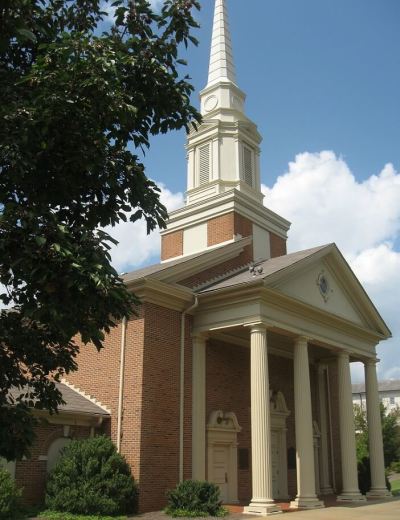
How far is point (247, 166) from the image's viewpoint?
29.6 meters

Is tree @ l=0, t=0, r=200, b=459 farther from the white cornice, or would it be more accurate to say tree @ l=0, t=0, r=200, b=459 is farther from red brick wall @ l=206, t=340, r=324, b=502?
red brick wall @ l=206, t=340, r=324, b=502

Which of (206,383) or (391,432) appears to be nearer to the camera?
(206,383)

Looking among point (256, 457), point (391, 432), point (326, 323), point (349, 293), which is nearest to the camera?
point (256, 457)

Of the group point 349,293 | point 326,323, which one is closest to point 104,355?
point 326,323

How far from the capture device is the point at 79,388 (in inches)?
827

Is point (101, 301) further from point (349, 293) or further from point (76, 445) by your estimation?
point (349, 293)

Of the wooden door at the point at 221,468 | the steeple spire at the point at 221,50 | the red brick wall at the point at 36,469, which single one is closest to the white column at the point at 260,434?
the wooden door at the point at 221,468

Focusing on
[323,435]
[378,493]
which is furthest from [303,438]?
[323,435]

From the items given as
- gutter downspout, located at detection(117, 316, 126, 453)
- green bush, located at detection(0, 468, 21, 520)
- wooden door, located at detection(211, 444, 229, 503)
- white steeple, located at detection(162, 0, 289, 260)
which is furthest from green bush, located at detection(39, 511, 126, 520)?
white steeple, located at detection(162, 0, 289, 260)

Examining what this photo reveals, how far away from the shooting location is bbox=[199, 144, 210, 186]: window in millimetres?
29156

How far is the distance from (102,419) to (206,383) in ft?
12.5

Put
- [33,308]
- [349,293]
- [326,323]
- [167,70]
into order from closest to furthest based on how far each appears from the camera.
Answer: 1. [33,308]
2. [167,70]
3. [326,323]
4. [349,293]

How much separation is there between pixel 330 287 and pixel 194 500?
10.6 meters

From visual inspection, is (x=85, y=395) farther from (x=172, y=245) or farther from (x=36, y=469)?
(x=172, y=245)
